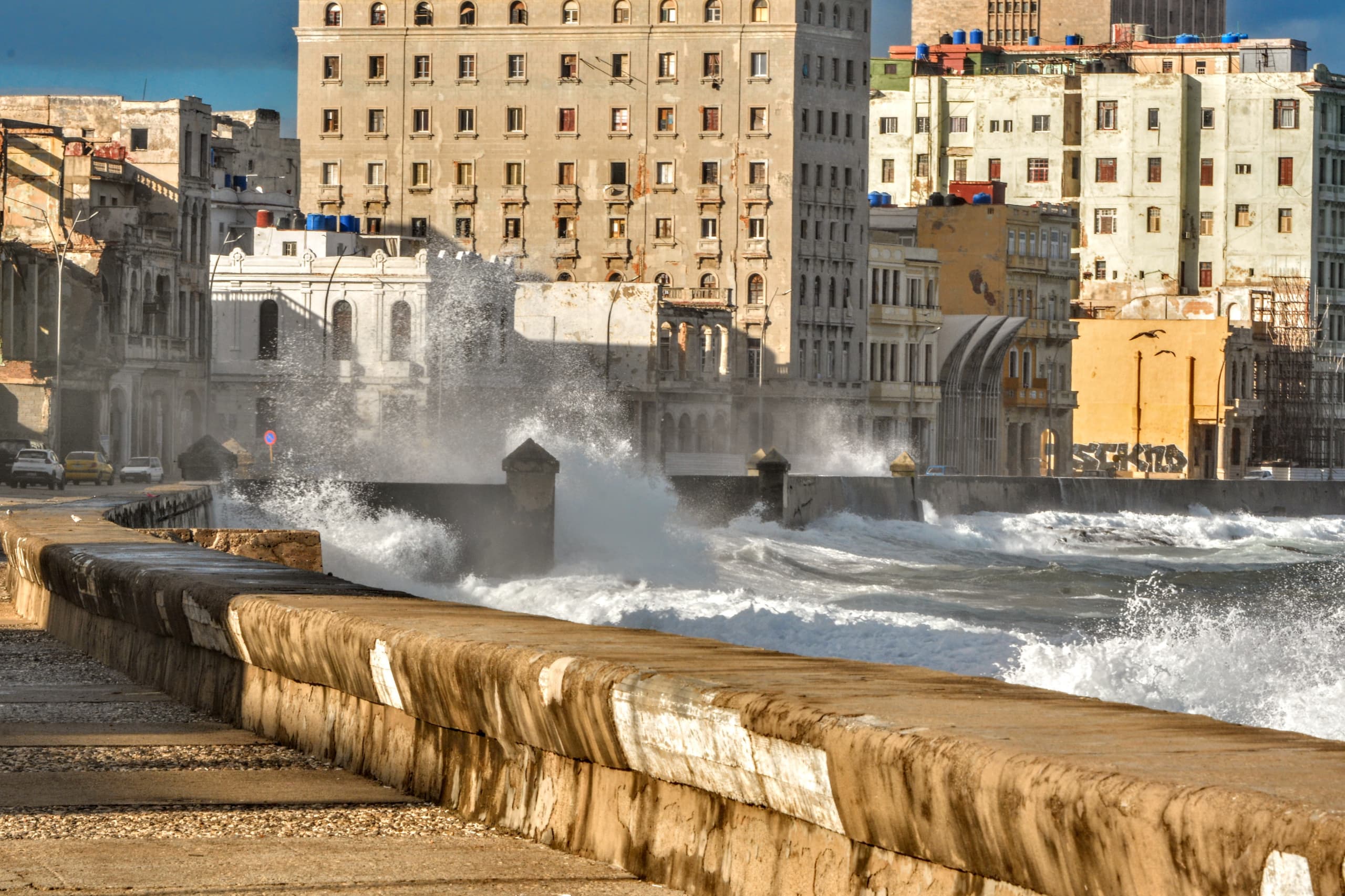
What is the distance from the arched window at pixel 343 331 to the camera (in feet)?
256

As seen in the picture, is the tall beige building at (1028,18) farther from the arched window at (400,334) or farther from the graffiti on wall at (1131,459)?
the arched window at (400,334)

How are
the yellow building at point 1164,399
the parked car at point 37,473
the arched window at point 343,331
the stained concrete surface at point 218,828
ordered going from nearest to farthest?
the stained concrete surface at point 218,828
the parked car at point 37,473
the arched window at point 343,331
the yellow building at point 1164,399

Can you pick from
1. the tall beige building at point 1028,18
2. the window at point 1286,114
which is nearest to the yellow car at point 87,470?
the window at point 1286,114

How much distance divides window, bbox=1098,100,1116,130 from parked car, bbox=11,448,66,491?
269 feet

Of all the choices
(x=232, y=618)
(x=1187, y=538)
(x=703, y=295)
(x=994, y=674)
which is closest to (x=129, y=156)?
(x=703, y=295)

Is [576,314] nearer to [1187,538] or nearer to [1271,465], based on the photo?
[1187,538]

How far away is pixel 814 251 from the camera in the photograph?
99.4m

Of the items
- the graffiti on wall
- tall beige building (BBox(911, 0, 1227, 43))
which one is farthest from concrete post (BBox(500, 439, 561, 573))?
tall beige building (BBox(911, 0, 1227, 43))

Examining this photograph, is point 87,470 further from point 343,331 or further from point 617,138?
point 617,138

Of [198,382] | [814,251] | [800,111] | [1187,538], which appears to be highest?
[800,111]

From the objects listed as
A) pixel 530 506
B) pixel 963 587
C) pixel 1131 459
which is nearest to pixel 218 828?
pixel 530 506

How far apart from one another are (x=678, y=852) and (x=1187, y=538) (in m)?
74.9

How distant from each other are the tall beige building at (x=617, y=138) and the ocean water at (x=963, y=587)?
994 inches

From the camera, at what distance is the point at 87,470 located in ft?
193
